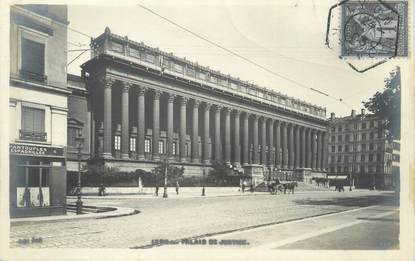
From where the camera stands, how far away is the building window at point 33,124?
14.1m

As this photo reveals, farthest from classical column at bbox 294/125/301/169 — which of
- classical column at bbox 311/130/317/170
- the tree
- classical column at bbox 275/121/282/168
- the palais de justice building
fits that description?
the tree

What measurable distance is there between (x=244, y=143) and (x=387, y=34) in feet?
137

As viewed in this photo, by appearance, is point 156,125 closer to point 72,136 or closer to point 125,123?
point 125,123

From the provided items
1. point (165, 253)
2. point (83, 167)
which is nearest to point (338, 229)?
point (165, 253)

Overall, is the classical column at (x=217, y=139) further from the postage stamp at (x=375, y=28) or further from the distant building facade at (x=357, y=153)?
the postage stamp at (x=375, y=28)

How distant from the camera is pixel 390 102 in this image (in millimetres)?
18906

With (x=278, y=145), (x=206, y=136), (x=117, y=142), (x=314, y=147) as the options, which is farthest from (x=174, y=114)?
(x=314, y=147)

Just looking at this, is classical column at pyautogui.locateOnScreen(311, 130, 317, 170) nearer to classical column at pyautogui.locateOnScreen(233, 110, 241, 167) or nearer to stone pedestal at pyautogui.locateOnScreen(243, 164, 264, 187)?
stone pedestal at pyautogui.locateOnScreen(243, 164, 264, 187)

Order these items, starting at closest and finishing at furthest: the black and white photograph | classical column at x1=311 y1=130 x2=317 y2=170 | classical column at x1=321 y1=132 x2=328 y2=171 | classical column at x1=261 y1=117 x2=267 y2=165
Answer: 1. the black and white photograph
2. classical column at x1=261 y1=117 x2=267 y2=165
3. classical column at x1=311 y1=130 x2=317 y2=170
4. classical column at x1=321 y1=132 x2=328 y2=171

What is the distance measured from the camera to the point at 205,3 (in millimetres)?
12281

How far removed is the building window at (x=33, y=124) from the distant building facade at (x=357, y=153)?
5200cm

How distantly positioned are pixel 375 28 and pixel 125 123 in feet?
94.6

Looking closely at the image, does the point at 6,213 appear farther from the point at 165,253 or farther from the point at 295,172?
the point at 295,172

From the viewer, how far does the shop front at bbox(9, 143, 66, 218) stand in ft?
46.6
